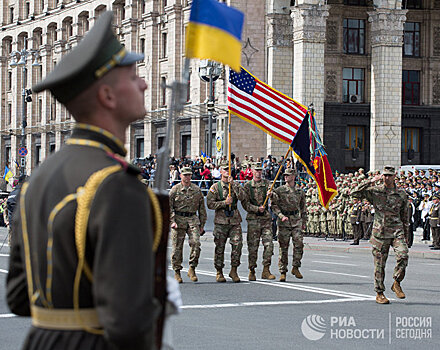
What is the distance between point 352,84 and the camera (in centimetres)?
5159

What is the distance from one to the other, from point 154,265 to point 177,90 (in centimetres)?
83

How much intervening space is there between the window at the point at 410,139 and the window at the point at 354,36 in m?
5.11

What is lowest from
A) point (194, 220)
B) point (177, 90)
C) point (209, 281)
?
Answer: point (209, 281)

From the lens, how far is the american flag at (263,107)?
17734 mm

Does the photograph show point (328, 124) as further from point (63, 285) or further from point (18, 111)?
point (63, 285)

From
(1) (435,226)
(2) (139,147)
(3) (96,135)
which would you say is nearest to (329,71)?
(2) (139,147)

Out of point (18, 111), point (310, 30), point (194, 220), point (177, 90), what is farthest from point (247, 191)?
point (18, 111)

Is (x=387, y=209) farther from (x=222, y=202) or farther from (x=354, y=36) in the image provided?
Result: (x=354, y=36)

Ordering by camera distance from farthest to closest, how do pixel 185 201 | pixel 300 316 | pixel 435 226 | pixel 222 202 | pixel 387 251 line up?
1. pixel 435 226
2. pixel 222 202
3. pixel 185 201
4. pixel 387 251
5. pixel 300 316

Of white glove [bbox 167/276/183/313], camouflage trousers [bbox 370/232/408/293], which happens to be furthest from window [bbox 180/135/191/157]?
white glove [bbox 167/276/183/313]

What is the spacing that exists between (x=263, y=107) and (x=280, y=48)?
30.2m

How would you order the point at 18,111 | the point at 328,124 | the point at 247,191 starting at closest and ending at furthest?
the point at 247,191, the point at 328,124, the point at 18,111

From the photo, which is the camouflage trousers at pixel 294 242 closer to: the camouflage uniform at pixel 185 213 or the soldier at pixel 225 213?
the soldier at pixel 225 213

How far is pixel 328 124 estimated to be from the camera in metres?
50.0
